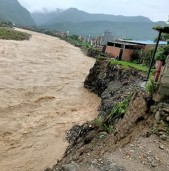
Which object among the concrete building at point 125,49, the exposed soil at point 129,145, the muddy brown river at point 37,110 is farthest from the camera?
the concrete building at point 125,49

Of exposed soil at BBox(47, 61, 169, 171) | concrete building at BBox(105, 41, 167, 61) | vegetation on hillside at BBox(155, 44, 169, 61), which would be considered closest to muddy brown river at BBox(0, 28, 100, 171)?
exposed soil at BBox(47, 61, 169, 171)

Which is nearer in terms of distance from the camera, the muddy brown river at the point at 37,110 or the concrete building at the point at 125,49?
the muddy brown river at the point at 37,110

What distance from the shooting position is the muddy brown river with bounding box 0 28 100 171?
15.9 m

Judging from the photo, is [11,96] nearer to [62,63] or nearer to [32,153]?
[32,153]

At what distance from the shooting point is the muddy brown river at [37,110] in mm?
15930

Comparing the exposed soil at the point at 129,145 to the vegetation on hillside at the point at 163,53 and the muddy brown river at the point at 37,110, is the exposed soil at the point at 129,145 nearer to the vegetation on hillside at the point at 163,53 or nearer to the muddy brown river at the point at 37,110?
the muddy brown river at the point at 37,110

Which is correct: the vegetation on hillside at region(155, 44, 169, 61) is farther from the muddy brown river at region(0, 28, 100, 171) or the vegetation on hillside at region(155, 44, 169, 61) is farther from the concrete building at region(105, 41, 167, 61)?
the concrete building at region(105, 41, 167, 61)

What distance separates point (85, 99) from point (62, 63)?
18511 millimetres

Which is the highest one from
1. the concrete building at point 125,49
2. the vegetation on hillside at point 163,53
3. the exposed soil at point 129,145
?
the vegetation on hillside at point 163,53

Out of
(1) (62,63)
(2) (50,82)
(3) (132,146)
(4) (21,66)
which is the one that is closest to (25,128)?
(3) (132,146)

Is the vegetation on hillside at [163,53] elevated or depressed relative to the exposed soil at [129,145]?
elevated

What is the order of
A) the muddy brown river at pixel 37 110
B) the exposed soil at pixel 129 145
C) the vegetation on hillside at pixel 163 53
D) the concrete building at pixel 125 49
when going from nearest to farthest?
the exposed soil at pixel 129 145 < the muddy brown river at pixel 37 110 < the vegetation on hillside at pixel 163 53 < the concrete building at pixel 125 49

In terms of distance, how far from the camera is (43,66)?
1601 inches

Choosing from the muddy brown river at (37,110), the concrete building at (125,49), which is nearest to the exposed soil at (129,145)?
the muddy brown river at (37,110)
